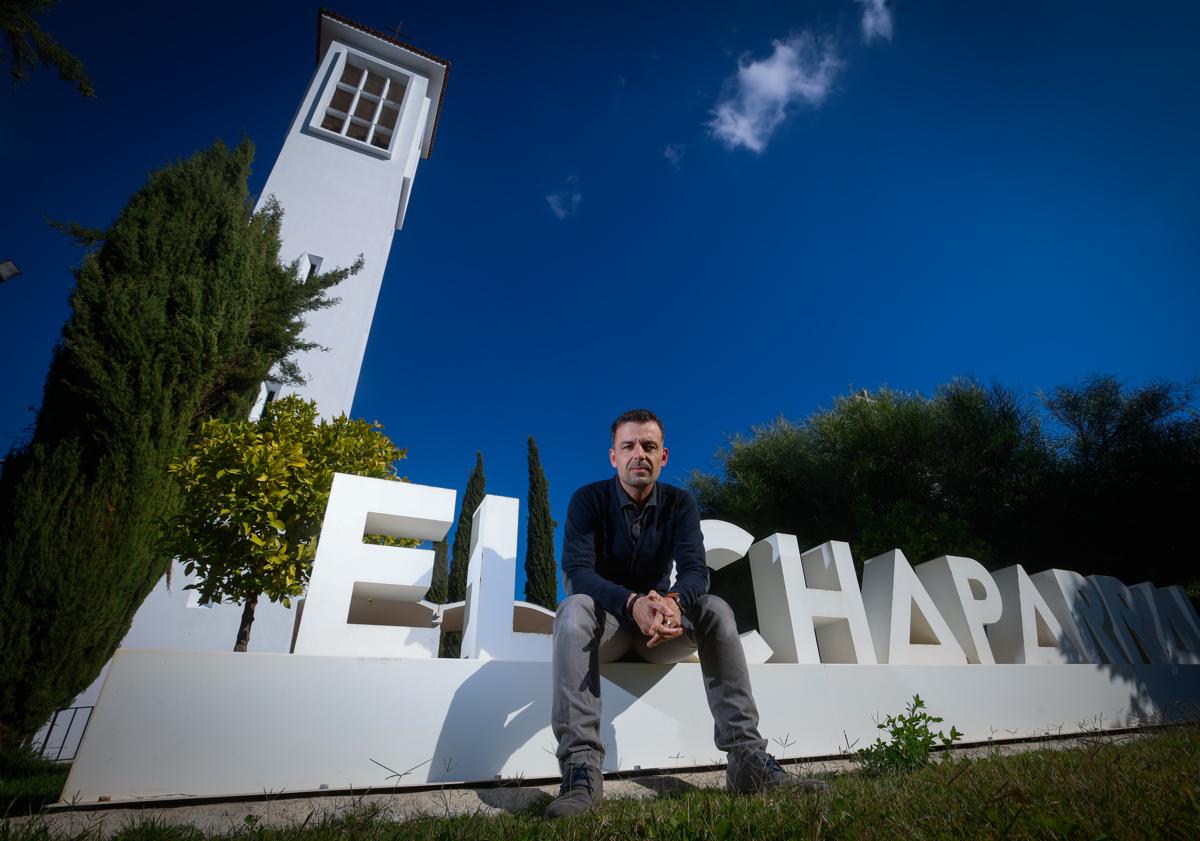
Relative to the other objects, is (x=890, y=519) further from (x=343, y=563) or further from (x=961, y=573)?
(x=343, y=563)

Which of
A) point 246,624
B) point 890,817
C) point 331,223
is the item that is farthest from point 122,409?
point 331,223

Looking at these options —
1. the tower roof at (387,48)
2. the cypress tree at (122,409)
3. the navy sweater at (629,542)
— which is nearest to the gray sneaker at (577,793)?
the navy sweater at (629,542)

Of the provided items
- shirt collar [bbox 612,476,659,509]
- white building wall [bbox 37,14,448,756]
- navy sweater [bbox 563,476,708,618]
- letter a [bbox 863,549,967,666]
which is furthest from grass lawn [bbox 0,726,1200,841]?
white building wall [bbox 37,14,448,756]

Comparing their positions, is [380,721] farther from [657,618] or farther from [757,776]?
[757,776]

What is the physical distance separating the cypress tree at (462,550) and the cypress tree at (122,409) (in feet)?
27.2

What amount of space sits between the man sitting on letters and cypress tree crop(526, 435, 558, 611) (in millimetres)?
15202

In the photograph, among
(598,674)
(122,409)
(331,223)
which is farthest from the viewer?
(331,223)

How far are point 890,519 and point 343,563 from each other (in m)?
12.4

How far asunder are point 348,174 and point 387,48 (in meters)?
7.33

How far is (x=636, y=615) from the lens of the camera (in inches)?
97.6

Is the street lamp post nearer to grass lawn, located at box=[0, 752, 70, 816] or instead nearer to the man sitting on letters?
grass lawn, located at box=[0, 752, 70, 816]

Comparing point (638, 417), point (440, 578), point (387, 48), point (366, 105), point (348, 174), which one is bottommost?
point (638, 417)

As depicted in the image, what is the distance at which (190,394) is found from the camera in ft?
25.1

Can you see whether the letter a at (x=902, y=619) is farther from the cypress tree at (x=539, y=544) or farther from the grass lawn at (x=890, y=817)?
the cypress tree at (x=539, y=544)
